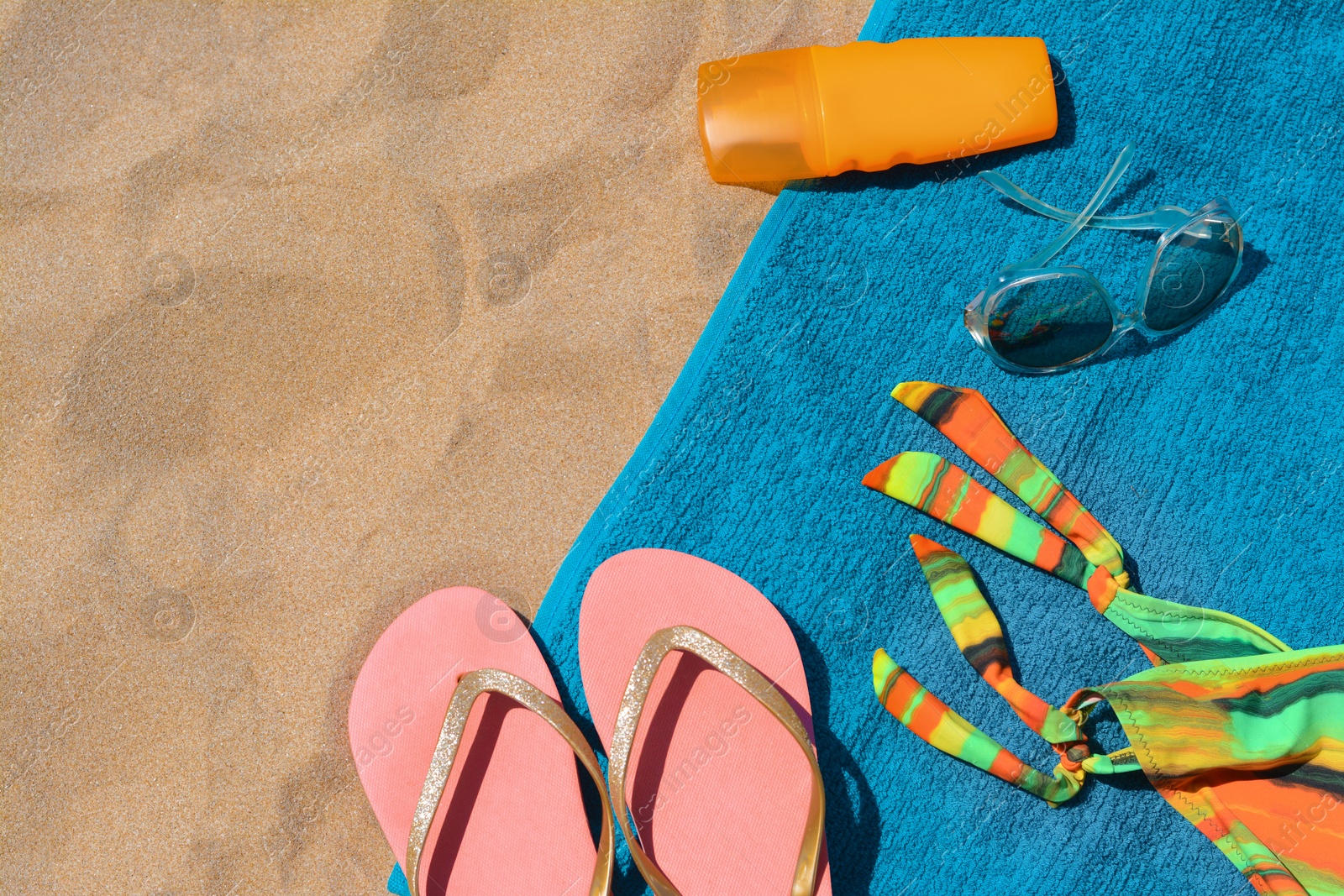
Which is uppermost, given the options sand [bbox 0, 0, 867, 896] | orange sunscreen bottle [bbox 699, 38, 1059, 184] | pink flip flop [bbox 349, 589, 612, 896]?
orange sunscreen bottle [bbox 699, 38, 1059, 184]

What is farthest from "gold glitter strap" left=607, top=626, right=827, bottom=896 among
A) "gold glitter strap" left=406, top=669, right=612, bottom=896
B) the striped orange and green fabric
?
the striped orange and green fabric

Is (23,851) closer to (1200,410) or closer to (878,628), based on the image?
(878,628)

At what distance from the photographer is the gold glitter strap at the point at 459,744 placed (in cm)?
81

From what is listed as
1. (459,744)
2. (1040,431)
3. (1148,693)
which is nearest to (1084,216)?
(1040,431)

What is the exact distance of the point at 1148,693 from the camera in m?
0.82

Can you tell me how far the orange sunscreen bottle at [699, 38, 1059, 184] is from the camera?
860 millimetres

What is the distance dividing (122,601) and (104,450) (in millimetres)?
179

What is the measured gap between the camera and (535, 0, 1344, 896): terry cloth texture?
2.88ft

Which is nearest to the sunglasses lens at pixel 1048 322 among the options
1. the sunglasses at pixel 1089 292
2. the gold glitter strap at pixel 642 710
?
the sunglasses at pixel 1089 292

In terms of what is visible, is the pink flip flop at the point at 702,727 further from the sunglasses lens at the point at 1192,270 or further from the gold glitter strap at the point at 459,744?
the sunglasses lens at the point at 1192,270

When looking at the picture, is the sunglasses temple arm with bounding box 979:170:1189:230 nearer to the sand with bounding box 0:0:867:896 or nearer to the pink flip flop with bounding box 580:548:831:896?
the sand with bounding box 0:0:867:896

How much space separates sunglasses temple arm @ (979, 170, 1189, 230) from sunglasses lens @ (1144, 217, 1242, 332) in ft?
0.10

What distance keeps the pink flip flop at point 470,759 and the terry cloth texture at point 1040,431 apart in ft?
0.21

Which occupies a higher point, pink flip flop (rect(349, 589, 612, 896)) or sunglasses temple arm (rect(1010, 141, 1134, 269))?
sunglasses temple arm (rect(1010, 141, 1134, 269))
